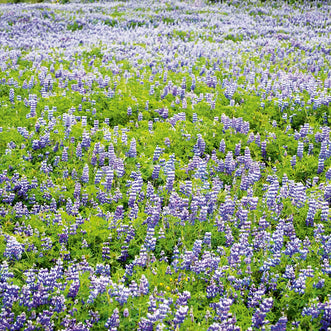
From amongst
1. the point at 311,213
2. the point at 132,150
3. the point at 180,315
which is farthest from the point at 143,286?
the point at 132,150

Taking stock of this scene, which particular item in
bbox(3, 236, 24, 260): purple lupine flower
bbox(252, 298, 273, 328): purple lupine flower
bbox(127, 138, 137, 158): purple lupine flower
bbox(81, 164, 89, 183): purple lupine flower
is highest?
bbox(127, 138, 137, 158): purple lupine flower

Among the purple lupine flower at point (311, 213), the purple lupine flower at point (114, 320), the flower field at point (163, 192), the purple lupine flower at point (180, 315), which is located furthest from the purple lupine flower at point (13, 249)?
the purple lupine flower at point (311, 213)

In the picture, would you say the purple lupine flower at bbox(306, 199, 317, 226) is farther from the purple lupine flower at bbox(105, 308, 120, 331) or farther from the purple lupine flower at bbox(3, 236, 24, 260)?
the purple lupine flower at bbox(3, 236, 24, 260)

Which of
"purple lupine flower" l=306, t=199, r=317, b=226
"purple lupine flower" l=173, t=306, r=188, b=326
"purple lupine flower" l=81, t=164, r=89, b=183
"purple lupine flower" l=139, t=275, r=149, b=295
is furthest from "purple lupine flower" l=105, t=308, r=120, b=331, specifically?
"purple lupine flower" l=306, t=199, r=317, b=226

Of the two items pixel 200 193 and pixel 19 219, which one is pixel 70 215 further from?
pixel 200 193

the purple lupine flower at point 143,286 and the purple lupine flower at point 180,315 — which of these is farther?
the purple lupine flower at point 143,286

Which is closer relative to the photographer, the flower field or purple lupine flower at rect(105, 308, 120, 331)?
purple lupine flower at rect(105, 308, 120, 331)

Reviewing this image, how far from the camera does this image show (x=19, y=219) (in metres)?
5.80

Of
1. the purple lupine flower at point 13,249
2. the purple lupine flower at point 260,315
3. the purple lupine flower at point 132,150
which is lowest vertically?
the purple lupine flower at point 260,315

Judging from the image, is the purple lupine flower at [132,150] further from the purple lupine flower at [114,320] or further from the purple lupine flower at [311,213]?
the purple lupine flower at [114,320]

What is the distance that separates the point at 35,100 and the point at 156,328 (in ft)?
22.0

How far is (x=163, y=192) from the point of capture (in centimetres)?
654

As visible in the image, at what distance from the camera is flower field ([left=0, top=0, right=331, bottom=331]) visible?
14.5 ft

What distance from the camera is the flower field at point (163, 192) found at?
14.5 feet
